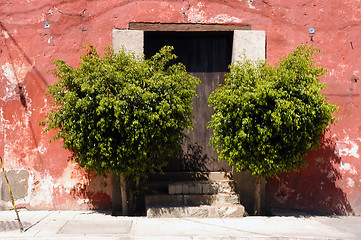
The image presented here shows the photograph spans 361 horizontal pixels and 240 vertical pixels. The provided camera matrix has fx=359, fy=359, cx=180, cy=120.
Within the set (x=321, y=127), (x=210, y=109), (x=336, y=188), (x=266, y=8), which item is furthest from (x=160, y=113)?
(x=336, y=188)

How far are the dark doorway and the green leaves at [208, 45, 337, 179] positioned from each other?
43.4 inches

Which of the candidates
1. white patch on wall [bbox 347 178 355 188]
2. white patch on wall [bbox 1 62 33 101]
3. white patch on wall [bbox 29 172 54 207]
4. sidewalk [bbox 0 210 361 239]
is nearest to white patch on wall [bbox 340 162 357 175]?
white patch on wall [bbox 347 178 355 188]

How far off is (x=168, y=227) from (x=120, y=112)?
5.64 ft

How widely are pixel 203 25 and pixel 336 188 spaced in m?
3.65

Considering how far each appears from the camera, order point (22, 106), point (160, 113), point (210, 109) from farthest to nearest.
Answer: point (210, 109) → point (22, 106) → point (160, 113)

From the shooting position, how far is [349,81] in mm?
6258

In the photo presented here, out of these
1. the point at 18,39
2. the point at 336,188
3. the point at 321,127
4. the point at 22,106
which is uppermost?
the point at 18,39

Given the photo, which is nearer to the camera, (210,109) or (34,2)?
(34,2)

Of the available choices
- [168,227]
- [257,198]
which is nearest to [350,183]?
[257,198]

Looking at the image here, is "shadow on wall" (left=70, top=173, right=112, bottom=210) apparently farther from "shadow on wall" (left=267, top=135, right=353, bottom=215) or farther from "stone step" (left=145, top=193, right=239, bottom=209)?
"shadow on wall" (left=267, top=135, right=353, bottom=215)

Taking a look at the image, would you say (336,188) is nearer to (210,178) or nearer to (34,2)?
(210,178)

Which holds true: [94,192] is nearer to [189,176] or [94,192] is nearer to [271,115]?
[189,176]

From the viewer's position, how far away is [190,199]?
5758 millimetres

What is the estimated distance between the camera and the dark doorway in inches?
257
